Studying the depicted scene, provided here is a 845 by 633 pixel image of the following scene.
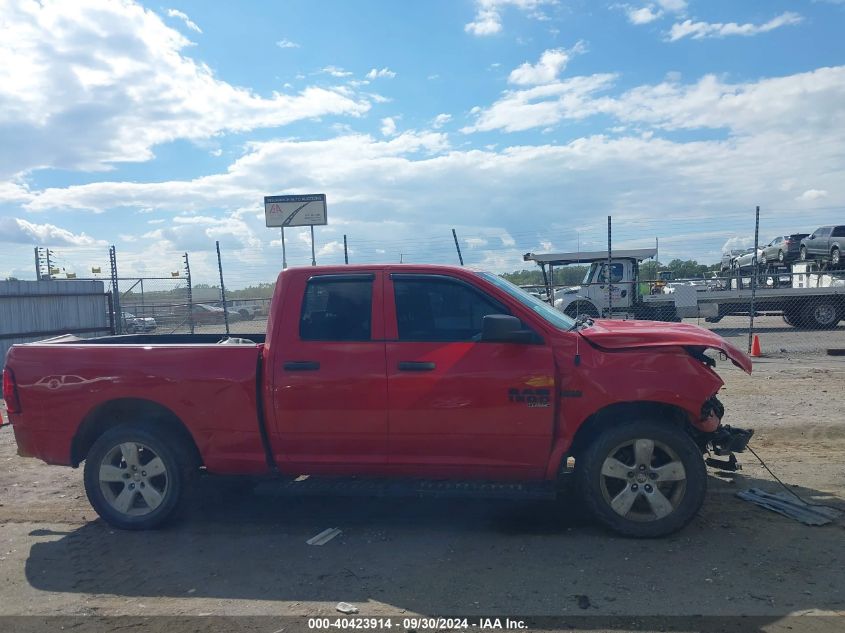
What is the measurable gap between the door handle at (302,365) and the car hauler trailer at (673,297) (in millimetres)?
14298

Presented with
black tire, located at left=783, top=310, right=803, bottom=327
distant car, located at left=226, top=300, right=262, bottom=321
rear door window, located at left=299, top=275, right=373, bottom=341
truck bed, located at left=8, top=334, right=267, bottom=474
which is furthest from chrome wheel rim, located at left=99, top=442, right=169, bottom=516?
distant car, located at left=226, top=300, right=262, bottom=321

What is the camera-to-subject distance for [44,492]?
22.1ft

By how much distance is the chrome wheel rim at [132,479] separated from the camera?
5.56 m

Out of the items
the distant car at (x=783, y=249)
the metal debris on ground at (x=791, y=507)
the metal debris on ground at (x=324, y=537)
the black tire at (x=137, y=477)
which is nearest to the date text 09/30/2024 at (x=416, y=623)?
the metal debris on ground at (x=324, y=537)

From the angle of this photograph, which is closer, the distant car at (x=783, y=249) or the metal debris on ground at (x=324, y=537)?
the metal debris on ground at (x=324, y=537)

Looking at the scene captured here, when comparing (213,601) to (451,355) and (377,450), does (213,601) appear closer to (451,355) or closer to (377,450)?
(377,450)

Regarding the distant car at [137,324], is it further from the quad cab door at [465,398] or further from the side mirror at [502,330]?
the side mirror at [502,330]

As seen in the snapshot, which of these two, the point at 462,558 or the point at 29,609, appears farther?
the point at 462,558

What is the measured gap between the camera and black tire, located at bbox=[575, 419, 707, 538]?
498cm

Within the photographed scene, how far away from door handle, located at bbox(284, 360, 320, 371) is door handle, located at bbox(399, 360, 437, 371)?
0.64 meters

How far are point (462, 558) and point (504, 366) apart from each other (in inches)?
52.8

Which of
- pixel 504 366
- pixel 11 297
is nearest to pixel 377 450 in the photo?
pixel 504 366

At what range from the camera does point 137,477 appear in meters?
5.58

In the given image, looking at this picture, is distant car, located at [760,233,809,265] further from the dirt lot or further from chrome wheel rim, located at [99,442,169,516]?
chrome wheel rim, located at [99,442,169,516]
